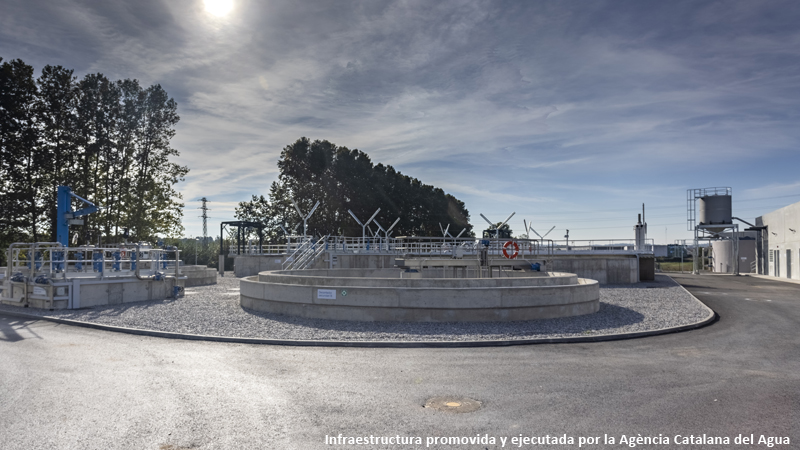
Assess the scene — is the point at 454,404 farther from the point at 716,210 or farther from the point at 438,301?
the point at 716,210

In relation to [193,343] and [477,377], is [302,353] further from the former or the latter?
[477,377]

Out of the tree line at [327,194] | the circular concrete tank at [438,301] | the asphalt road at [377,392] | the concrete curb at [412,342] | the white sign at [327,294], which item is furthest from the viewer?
the tree line at [327,194]

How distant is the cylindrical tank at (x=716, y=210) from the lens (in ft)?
166

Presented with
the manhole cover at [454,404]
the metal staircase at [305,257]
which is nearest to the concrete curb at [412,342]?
the manhole cover at [454,404]

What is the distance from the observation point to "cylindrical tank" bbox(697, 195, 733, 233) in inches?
1991

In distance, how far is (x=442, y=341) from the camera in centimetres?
1129

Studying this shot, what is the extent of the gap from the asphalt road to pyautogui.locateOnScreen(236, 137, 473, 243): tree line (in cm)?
5070

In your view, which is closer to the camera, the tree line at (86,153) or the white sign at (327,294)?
the white sign at (327,294)

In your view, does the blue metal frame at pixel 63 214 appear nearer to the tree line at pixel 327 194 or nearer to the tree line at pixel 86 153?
the tree line at pixel 86 153

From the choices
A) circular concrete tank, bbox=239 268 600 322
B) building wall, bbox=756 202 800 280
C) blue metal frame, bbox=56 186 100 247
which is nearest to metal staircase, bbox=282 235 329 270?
blue metal frame, bbox=56 186 100 247

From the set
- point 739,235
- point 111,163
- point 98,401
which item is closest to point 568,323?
point 98,401

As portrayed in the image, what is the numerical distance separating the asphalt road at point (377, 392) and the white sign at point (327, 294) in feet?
10.8

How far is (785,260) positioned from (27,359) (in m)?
47.4

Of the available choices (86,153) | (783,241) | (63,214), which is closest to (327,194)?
(86,153)
